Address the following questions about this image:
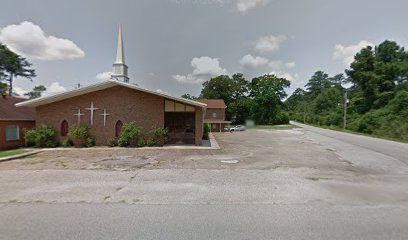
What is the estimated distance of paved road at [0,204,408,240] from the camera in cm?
352

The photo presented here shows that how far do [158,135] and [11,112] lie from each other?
11.1 meters

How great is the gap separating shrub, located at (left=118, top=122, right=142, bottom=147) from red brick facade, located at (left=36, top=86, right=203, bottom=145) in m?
0.56

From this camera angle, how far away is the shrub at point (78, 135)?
1423cm

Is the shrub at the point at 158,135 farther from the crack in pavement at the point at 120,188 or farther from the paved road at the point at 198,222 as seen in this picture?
the paved road at the point at 198,222

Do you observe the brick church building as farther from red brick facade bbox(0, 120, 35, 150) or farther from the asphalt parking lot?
the asphalt parking lot


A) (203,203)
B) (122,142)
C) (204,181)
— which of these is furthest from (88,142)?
(203,203)

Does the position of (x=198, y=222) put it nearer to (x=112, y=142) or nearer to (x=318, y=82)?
(x=112, y=142)

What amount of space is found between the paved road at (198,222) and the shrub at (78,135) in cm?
1053

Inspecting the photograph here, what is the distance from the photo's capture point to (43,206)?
4637 mm

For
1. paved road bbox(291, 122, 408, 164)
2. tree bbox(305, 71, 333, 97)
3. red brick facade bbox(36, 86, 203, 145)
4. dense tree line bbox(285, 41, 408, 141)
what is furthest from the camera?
tree bbox(305, 71, 333, 97)

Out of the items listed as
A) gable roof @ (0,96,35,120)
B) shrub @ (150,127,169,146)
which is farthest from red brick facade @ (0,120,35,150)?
shrub @ (150,127,169,146)

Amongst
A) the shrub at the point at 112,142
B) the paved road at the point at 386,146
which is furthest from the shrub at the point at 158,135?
the paved road at the point at 386,146

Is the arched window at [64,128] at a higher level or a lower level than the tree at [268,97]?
lower

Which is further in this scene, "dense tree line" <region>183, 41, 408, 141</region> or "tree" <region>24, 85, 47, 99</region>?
"tree" <region>24, 85, 47, 99</region>
